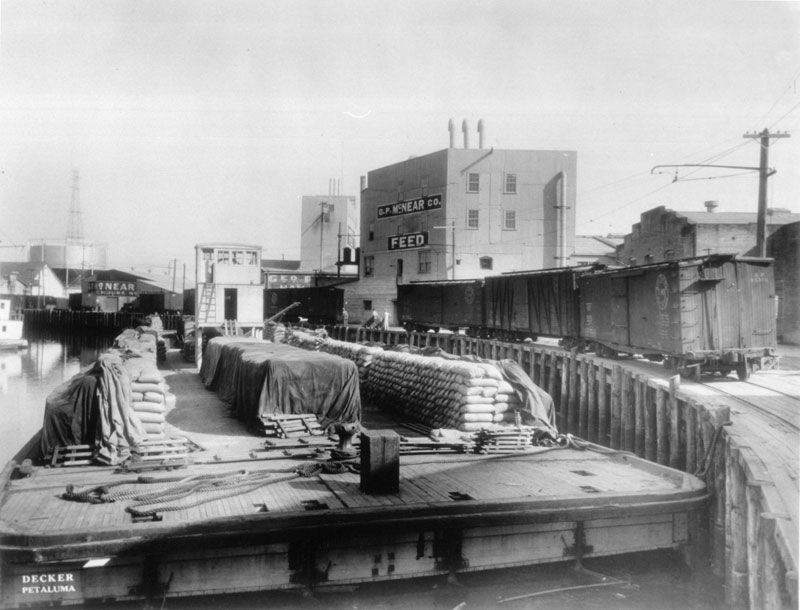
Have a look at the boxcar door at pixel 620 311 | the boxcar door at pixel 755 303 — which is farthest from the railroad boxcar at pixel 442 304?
the boxcar door at pixel 755 303

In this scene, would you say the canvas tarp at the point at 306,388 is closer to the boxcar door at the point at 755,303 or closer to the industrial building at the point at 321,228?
the boxcar door at the point at 755,303

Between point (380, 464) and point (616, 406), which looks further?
point (616, 406)

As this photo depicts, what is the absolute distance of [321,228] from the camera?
252 ft

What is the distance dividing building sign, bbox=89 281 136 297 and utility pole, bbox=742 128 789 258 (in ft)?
218

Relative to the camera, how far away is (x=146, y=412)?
1111 centimetres

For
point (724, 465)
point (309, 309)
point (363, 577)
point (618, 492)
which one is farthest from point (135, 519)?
point (309, 309)

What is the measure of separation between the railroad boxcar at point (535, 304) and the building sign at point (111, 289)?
179 ft

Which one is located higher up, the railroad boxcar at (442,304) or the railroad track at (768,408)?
the railroad boxcar at (442,304)

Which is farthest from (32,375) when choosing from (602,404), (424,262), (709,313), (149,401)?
(709,313)

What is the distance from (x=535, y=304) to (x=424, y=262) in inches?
867

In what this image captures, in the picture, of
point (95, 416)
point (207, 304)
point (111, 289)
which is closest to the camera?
point (95, 416)

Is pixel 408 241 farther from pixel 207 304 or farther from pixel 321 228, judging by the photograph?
pixel 321 228

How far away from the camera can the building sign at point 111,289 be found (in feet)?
238

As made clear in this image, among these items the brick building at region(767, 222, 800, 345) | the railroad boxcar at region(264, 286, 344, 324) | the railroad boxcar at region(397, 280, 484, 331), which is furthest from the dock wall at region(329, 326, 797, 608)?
the railroad boxcar at region(264, 286, 344, 324)
